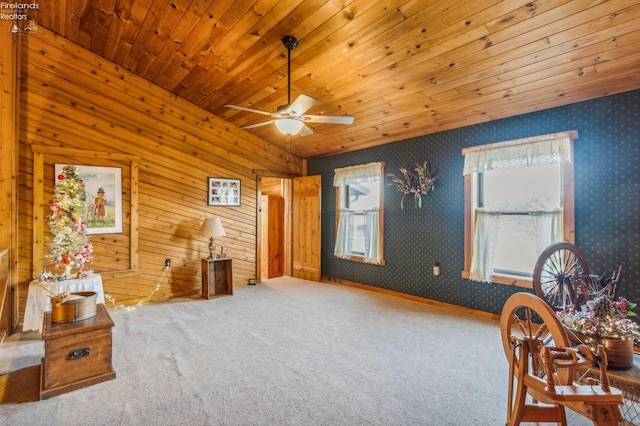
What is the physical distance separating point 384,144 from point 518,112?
6.74 ft

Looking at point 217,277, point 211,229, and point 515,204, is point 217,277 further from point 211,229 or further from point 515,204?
point 515,204

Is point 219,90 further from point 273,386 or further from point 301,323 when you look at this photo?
point 273,386

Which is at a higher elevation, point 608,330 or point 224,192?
Answer: point 224,192

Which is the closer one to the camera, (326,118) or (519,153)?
(326,118)

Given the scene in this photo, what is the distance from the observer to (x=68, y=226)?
361 centimetres

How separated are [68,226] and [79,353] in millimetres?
1745

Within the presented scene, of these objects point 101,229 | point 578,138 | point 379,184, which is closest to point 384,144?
point 379,184

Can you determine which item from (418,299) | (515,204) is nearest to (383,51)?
(515,204)

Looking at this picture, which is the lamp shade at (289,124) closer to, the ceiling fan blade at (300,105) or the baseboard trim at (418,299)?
the ceiling fan blade at (300,105)

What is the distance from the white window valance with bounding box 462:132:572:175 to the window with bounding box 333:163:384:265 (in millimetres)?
1561

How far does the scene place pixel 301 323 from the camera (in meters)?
3.97

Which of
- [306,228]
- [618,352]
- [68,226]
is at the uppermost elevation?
[68,226]

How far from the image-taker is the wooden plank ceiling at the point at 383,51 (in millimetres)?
2715

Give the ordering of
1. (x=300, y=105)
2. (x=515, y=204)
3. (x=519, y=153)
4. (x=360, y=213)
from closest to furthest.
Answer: (x=300, y=105) < (x=519, y=153) < (x=515, y=204) < (x=360, y=213)
